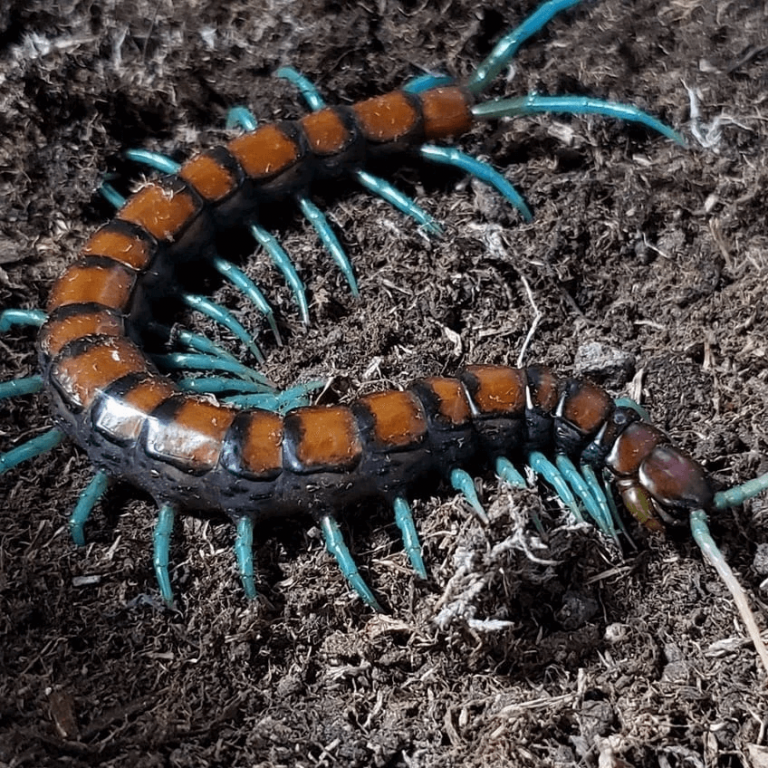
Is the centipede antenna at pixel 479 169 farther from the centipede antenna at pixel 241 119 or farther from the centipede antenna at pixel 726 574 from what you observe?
the centipede antenna at pixel 726 574

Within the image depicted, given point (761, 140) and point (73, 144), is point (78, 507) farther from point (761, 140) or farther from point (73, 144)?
point (761, 140)

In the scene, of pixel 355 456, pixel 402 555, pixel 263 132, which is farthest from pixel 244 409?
pixel 263 132

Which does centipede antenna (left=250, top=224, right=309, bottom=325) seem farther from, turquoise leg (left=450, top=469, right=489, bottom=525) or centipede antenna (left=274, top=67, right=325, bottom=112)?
turquoise leg (left=450, top=469, right=489, bottom=525)

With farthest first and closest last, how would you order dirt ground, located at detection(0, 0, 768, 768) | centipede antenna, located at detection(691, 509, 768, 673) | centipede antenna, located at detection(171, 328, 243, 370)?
centipede antenna, located at detection(171, 328, 243, 370) < dirt ground, located at detection(0, 0, 768, 768) < centipede antenna, located at detection(691, 509, 768, 673)

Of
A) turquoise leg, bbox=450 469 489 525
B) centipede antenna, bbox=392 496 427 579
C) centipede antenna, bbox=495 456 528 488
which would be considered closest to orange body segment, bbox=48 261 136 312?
centipede antenna, bbox=392 496 427 579

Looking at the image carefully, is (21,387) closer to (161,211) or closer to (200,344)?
(200,344)

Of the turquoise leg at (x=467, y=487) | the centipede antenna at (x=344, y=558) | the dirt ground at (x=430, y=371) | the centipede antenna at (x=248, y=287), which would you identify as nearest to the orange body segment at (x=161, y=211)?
the centipede antenna at (x=248, y=287)

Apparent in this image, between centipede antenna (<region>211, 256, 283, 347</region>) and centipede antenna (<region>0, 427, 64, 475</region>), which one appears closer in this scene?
centipede antenna (<region>0, 427, 64, 475</region>)

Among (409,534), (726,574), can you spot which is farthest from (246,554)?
(726,574)
